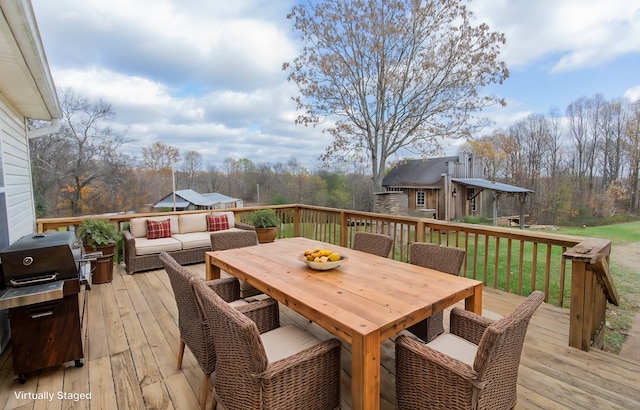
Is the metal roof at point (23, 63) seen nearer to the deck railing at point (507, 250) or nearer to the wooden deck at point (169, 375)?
the deck railing at point (507, 250)

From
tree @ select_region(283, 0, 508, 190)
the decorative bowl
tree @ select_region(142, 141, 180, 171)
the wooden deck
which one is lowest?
the wooden deck

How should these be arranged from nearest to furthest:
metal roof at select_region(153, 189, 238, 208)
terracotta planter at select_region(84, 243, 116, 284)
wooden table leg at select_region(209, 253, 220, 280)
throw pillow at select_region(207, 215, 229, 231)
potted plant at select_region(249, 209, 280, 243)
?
wooden table leg at select_region(209, 253, 220, 280) < terracotta planter at select_region(84, 243, 116, 284) < throw pillow at select_region(207, 215, 229, 231) < potted plant at select_region(249, 209, 280, 243) < metal roof at select_region(153, 189, 238, 208)

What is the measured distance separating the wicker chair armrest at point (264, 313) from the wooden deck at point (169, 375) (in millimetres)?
617

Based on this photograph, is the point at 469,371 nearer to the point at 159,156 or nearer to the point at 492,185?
the point at 492,185

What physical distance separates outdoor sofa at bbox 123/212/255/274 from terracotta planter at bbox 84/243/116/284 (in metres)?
0.30

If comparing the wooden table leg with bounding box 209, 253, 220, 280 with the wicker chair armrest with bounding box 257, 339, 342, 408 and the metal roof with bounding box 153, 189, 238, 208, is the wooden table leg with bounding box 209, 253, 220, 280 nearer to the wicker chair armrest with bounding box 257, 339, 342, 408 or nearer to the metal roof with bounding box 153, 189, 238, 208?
the wicker chair armrest with bounding box 257, 339, 342, 408

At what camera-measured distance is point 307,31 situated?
8242 millimetres

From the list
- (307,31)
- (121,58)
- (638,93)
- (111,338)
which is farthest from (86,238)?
(638,93)

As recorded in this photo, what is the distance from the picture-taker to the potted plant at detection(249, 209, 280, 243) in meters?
5.98

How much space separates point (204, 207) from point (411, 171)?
6.30 meters

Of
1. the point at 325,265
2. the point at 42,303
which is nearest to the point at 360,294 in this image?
the point at 325,265

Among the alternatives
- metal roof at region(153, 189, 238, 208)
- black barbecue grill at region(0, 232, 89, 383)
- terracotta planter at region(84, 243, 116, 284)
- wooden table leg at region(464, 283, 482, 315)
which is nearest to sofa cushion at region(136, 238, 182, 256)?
terracotta planter at region(84, 243, 116, 284)

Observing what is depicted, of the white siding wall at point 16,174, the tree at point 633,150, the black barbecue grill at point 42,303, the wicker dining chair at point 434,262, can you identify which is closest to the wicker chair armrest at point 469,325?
the wicker dining chair at point 434,262

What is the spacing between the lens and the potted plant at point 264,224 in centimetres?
598
